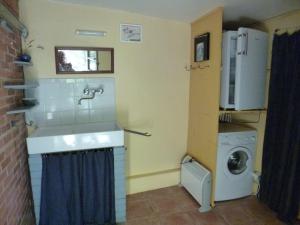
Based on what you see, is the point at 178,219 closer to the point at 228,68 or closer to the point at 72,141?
the point at 72,141

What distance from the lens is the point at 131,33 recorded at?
7.92 ft

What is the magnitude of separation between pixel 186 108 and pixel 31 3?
81.5 inches

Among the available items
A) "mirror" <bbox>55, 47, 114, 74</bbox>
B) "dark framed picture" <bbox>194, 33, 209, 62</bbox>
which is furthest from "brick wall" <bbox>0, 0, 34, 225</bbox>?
"dark framed picture" <bbox>194, 33, 209, 62</bbox>

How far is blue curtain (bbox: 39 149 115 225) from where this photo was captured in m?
1.81

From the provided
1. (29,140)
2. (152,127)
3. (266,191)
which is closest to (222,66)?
(152,127)

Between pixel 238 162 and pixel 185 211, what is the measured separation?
35.3 inches

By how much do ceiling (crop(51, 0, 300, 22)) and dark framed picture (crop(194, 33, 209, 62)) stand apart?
0.83ft

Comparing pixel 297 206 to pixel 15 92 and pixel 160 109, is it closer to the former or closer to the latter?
pixel 160 109

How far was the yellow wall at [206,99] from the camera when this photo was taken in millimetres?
2162

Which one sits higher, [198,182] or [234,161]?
[234,161]

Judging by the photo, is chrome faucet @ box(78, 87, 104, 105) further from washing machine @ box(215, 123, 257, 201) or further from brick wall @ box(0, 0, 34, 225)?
washing machine @ box(215, 123, 257, 201)

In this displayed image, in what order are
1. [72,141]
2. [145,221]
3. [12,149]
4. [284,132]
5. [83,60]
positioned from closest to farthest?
[12,149] → [72,141] → [284,132] → [145,221] → [83,60]

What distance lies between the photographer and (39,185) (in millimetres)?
1824

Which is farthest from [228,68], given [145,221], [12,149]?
[12,149]
